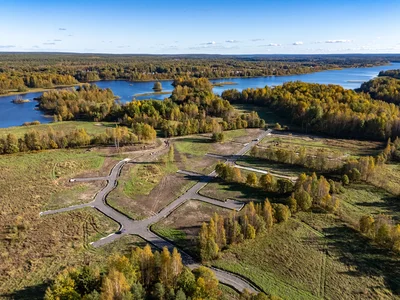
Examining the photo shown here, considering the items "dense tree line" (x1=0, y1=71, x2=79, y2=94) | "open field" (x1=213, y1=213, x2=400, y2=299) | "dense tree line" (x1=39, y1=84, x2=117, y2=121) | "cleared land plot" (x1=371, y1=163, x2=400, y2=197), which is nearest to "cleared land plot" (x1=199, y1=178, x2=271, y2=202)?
"open field" (x1=213, y1=213, x2=400, y2=299)

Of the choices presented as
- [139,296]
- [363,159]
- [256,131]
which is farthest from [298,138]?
[139,296]

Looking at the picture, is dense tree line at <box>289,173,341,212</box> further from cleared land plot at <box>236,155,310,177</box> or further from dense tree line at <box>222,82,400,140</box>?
dense tree line at <box>222,82,400,140</box>

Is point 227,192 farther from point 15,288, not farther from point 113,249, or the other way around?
point 15,288

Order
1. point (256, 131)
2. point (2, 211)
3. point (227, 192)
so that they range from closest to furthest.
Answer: point (2, 211), point (227, 192), point (256, 131)

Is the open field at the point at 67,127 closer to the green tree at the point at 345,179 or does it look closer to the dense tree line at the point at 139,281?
the dense tree line at the point at 139,281

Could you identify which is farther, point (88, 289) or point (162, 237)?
point (162, 237)

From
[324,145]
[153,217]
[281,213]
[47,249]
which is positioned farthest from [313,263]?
[324,145]

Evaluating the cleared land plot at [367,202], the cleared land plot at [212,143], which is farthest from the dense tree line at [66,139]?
the cleared land plot at [367,202]
